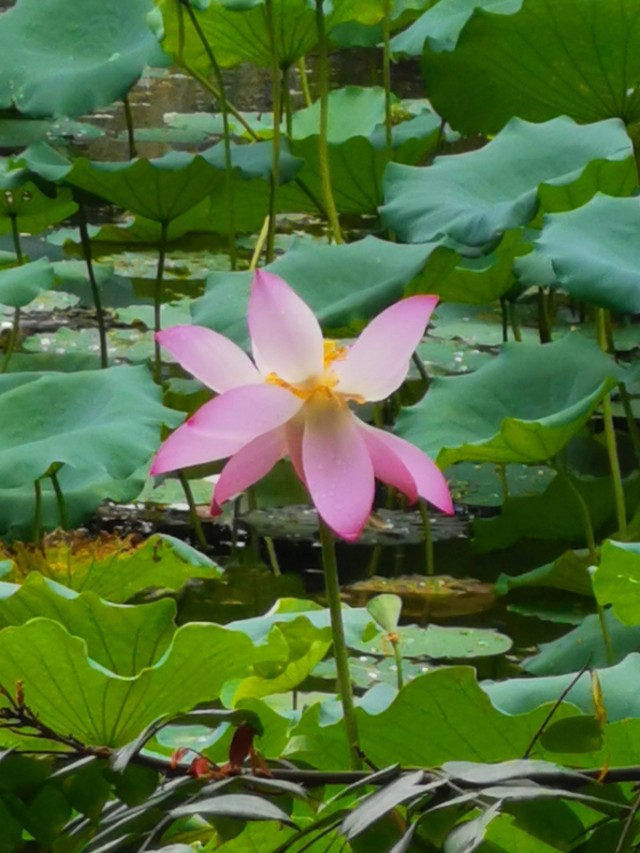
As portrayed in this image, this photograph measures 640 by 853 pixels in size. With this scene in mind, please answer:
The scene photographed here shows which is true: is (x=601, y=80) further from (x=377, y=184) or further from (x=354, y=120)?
(x=354, y=120)

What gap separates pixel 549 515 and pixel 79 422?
76 centimetres

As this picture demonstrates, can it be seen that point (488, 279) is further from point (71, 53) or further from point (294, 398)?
point (294, 398)

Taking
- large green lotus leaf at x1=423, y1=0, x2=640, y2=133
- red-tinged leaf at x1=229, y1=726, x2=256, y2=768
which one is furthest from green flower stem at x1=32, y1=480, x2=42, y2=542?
red-tinged leaf at x1=229, y1=726, x2=256, y2=768

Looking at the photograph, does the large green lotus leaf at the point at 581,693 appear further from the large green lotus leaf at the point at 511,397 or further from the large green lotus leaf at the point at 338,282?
the large green lotus leaf at the point at 338,282

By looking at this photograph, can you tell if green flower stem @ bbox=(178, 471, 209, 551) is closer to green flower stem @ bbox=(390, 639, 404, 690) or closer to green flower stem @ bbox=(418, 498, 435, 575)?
green flower stem @ bbox=(418, 498, 435, 575)

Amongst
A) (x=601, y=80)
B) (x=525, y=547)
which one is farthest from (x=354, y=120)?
(x=525, y=547)

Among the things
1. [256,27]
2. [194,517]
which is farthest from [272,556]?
[256,27]

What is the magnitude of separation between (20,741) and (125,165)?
1913 millimetres

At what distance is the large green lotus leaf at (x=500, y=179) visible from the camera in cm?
195

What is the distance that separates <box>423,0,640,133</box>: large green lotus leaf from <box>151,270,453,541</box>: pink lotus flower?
1.81m

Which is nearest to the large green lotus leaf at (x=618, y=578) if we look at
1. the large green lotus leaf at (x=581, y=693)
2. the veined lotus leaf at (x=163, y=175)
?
the large green lotus leaf at (x=581, y=693)

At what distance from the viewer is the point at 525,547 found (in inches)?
90.4

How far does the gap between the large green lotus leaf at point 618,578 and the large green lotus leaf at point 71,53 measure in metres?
1.91

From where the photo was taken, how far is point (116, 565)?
161 cm
